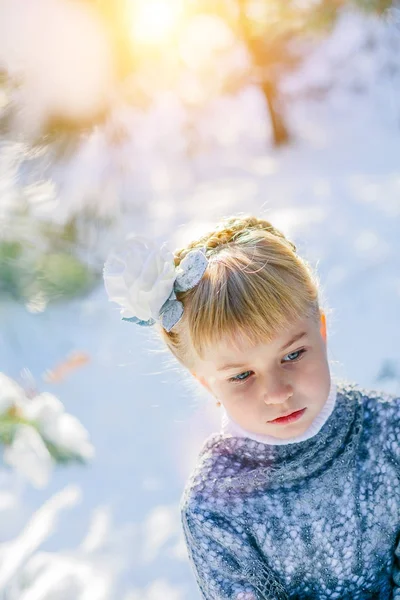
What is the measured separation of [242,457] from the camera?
3.14ft

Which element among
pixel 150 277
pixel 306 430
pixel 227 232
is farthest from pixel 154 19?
pixel 306 430

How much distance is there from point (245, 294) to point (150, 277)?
0.12 meters

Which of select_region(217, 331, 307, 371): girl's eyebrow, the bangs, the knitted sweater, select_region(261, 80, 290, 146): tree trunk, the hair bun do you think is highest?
select_region(261, 80, 290, 146): tree trunk

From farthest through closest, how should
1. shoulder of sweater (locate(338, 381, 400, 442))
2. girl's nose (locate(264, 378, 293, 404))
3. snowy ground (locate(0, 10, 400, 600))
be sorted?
snowy ground (locate(0, 10, 400, 600)), shoulder of sweater (locate(338, 381, 400, 442)), girl's nose (locate(264, 378, 293, 404))

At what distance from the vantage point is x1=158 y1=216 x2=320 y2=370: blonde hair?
0.86 metres

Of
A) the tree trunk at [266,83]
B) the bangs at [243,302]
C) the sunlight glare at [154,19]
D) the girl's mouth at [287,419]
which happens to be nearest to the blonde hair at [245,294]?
the bangs at [243,302]

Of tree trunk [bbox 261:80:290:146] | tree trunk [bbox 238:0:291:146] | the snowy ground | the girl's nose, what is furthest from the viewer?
tree trunk [bbox 261:80:290:146]

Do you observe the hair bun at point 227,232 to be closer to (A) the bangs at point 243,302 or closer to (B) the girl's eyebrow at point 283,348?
(A) the bangs at point 243,302

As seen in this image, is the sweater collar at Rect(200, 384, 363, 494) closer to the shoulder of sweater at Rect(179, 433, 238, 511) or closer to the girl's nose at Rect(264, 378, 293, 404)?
the shoulder of sweater at Rect(179, 433, 238, 511)

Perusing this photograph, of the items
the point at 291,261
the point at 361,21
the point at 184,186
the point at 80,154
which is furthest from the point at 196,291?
the point at 361,21

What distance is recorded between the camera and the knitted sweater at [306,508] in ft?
3.04

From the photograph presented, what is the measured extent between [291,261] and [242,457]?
28cm

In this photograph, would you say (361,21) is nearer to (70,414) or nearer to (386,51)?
(386,51)

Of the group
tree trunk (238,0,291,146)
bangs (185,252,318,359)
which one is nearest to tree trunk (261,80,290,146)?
Result: tree trunk (238,0,291,146)
